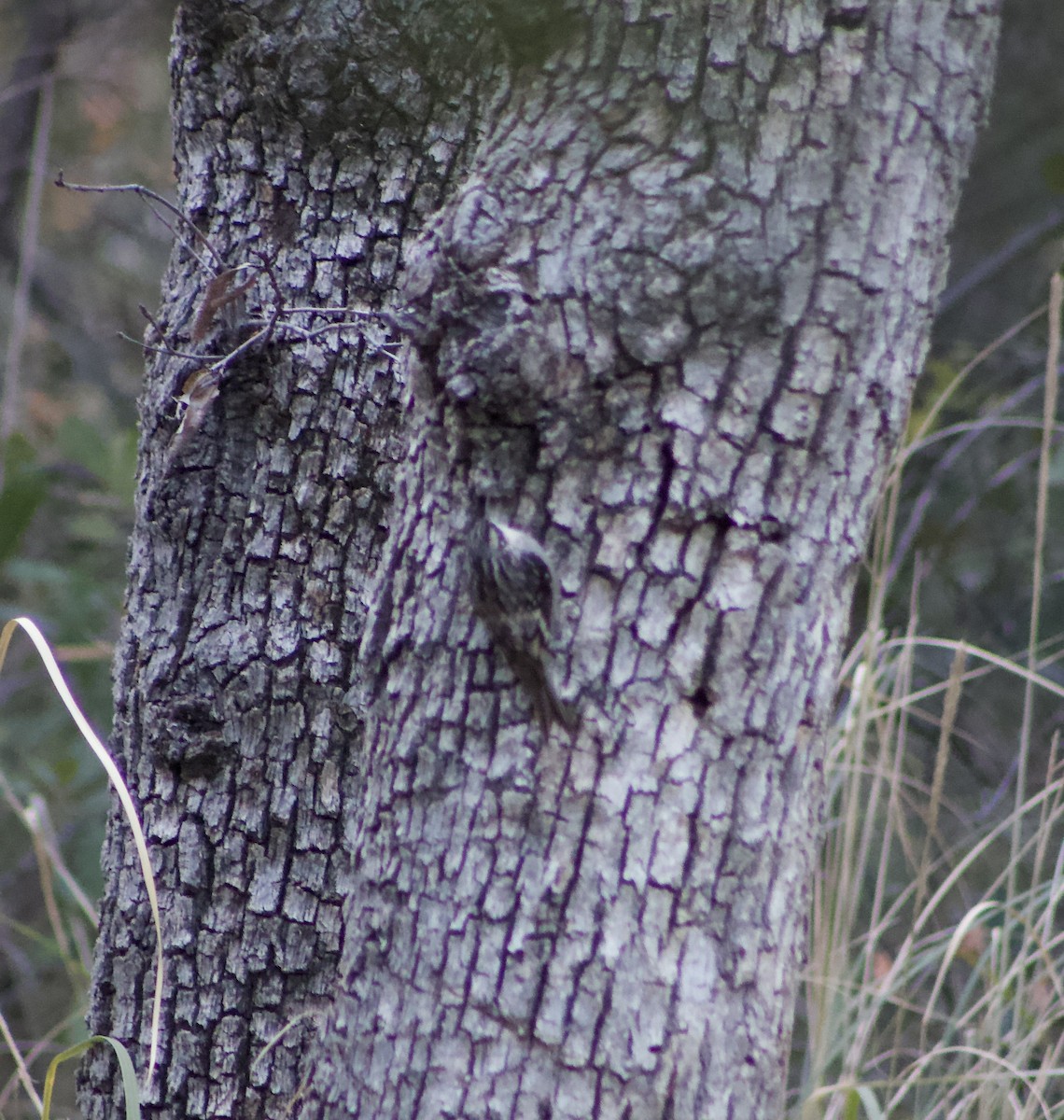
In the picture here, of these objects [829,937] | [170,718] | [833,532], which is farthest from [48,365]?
[833,532]

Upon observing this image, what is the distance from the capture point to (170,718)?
1378 millimetres

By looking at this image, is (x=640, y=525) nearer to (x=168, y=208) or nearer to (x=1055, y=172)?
(x=168, y=208)

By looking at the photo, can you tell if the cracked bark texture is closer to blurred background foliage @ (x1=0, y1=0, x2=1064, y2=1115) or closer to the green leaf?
blurred background foliage @ (x1=0, y1=0, x2=1064, y2=1115)

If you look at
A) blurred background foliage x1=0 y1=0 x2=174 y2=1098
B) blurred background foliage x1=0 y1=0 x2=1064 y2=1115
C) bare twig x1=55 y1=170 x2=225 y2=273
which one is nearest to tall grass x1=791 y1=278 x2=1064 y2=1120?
blurred background foliage x1=0 y1=0 x2=1064 y2=1115

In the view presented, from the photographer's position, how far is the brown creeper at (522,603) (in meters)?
0.90

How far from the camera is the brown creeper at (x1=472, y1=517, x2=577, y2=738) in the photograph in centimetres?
90

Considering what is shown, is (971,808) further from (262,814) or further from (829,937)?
(262,814)

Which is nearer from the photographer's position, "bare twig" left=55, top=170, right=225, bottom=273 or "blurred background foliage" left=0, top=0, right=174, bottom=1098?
"bare twig" left=55, top=170, right=225, bottom=273

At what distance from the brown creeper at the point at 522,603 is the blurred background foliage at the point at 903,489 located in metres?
0.78

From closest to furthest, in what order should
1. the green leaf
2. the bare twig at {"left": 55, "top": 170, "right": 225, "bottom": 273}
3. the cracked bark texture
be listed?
the cracked bark texture, the bare twig at {"left": 55, "top": 170, "right": 225, "bottom": 273}, the green leaf

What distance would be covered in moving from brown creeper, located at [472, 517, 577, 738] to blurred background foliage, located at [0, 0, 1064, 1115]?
30.7 inches

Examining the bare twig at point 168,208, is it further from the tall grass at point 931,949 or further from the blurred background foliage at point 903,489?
the tall grass at point 931,949

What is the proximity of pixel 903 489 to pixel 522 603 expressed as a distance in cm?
203

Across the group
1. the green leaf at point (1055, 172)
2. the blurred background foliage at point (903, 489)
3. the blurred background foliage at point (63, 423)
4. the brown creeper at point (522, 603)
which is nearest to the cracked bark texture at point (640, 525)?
the brown creeper at point (522, 603)
